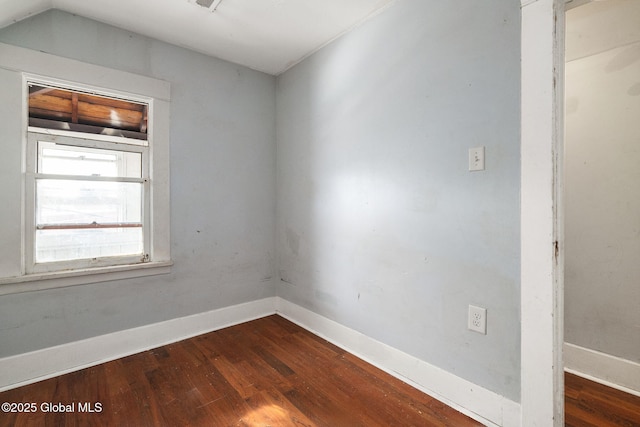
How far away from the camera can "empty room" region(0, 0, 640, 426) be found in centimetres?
150

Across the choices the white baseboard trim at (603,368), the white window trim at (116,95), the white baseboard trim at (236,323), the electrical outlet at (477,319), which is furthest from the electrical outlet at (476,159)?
the white window trim at (116,95)

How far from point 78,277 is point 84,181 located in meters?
0.70

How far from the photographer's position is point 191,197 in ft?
8.65

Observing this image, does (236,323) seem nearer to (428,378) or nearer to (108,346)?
(108,346)

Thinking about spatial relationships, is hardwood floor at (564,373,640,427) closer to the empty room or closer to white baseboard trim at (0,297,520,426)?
the empty room

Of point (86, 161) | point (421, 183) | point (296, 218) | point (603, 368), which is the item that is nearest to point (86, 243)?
point (86, 161)

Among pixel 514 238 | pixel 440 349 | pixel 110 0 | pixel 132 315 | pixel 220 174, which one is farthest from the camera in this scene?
pixel 220 174

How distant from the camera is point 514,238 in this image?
147 cm

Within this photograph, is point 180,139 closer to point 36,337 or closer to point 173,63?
point 173,63

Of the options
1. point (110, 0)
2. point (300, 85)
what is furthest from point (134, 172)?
point (300, 85)

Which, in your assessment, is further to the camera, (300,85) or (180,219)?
(300,85)

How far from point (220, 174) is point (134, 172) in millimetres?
690

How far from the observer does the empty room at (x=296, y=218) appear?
59.0 inches

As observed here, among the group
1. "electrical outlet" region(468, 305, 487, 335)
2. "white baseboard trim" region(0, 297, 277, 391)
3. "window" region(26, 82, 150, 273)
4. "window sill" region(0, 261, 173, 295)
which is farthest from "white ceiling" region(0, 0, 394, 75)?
"white baseboard trim" region(0, 297, 277, 391)
